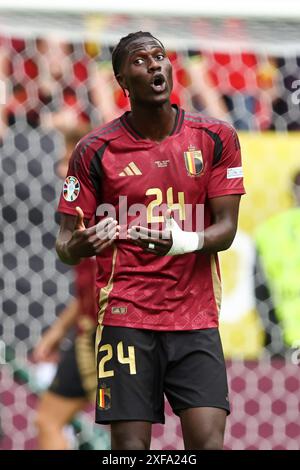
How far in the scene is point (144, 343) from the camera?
3.51 m

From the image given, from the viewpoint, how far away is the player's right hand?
3342 millimetres

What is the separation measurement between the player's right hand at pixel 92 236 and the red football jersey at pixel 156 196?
150 mm

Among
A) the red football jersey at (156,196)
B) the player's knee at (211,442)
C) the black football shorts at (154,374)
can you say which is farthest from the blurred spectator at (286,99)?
the player's knee at (211,442)

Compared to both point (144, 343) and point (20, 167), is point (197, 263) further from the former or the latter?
point (20, 167)

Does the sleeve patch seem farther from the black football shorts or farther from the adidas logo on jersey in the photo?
the black football shorts

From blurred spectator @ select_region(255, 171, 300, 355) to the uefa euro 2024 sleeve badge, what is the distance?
1.82 meters

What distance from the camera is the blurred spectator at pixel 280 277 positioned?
17.2 ft

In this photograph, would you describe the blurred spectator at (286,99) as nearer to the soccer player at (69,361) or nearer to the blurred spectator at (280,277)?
the blurred spectator at (280,277)

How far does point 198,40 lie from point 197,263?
74.4 inches

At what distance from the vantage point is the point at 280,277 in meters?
5.30

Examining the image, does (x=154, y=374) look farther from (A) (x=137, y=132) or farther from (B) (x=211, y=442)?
(A) (x=137, y=132)

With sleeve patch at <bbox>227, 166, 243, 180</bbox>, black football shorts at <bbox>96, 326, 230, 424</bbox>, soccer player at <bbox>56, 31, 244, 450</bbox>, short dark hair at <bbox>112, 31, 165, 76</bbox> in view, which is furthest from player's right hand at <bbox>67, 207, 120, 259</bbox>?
short dark hair at <bbox>112, 31, 165, 76</bbox>

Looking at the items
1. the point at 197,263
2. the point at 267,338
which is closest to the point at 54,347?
the point at 267,338

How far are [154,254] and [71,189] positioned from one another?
39 centimetres
